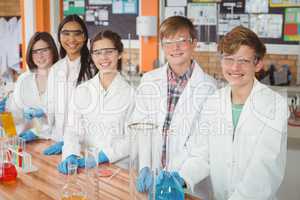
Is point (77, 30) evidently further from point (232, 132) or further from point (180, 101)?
point (232, 132)

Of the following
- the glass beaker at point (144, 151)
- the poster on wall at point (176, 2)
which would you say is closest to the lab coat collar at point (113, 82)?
the glass beaker at point (144, 151)

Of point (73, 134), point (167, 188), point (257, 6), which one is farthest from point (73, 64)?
point (257, 6)

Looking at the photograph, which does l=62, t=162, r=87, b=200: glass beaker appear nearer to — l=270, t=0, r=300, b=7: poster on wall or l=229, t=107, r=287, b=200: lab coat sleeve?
l=229, t=107, r=287, b=200: lab coat sleeve

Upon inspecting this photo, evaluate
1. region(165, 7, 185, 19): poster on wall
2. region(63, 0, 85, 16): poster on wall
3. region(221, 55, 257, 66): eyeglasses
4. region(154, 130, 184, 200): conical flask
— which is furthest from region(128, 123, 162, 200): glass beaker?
region(63, 0, 85, 16): poster on wall

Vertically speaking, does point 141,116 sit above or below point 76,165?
above

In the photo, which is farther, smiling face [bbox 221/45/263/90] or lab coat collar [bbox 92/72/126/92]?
lab coat collar [bbox 92/72/126/92]

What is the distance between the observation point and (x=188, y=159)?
196 cm

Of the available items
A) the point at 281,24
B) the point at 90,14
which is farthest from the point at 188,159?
the point at 90,14

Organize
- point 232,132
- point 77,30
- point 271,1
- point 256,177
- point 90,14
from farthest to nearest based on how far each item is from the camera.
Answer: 1. point 90,14
2. point 271,1
3. point 77,30
4. point 232,132
5. point 256,177

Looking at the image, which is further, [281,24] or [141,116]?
[281,24]

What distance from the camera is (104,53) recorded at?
2240 millimetres

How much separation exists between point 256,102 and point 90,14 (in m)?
3.79

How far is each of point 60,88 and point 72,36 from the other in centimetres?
37

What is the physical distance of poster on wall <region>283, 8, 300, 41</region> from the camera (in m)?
4.22
